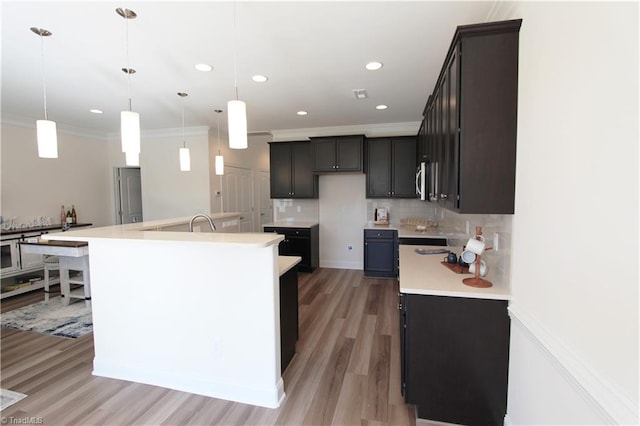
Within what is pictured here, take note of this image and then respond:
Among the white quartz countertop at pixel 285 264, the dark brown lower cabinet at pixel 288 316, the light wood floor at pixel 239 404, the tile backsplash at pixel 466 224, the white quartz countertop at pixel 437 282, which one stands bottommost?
the light wood floor at pixel 239 404

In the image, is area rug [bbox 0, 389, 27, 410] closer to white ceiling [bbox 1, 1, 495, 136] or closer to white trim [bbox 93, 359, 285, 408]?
white trim [bbox 93, 359, 285, 408]

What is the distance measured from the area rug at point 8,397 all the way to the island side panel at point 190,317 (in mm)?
472

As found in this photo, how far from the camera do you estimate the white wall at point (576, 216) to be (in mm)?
899

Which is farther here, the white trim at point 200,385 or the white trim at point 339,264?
the white trim at point 339,264

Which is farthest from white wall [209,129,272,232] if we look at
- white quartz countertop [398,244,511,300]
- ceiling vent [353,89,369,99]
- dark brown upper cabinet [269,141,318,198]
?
white quartz countertop [398,244,511,300]

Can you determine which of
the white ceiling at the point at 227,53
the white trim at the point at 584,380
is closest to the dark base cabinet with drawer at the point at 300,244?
the white ceiling at the point at 227,53

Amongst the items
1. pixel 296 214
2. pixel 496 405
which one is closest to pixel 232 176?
pixel 296 214

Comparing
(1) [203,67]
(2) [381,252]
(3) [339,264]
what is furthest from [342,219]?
(1) [203,67]

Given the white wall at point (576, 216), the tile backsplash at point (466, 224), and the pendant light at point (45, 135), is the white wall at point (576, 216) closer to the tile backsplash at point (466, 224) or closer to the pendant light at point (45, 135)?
the tile backsplash at point (466, 224)

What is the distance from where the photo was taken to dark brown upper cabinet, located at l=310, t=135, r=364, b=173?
5164mm

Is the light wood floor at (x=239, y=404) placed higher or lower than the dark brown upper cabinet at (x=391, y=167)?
lower

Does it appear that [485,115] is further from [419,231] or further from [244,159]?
[244,159]

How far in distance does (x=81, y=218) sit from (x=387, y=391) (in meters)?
6.34

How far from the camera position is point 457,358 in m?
1.84
